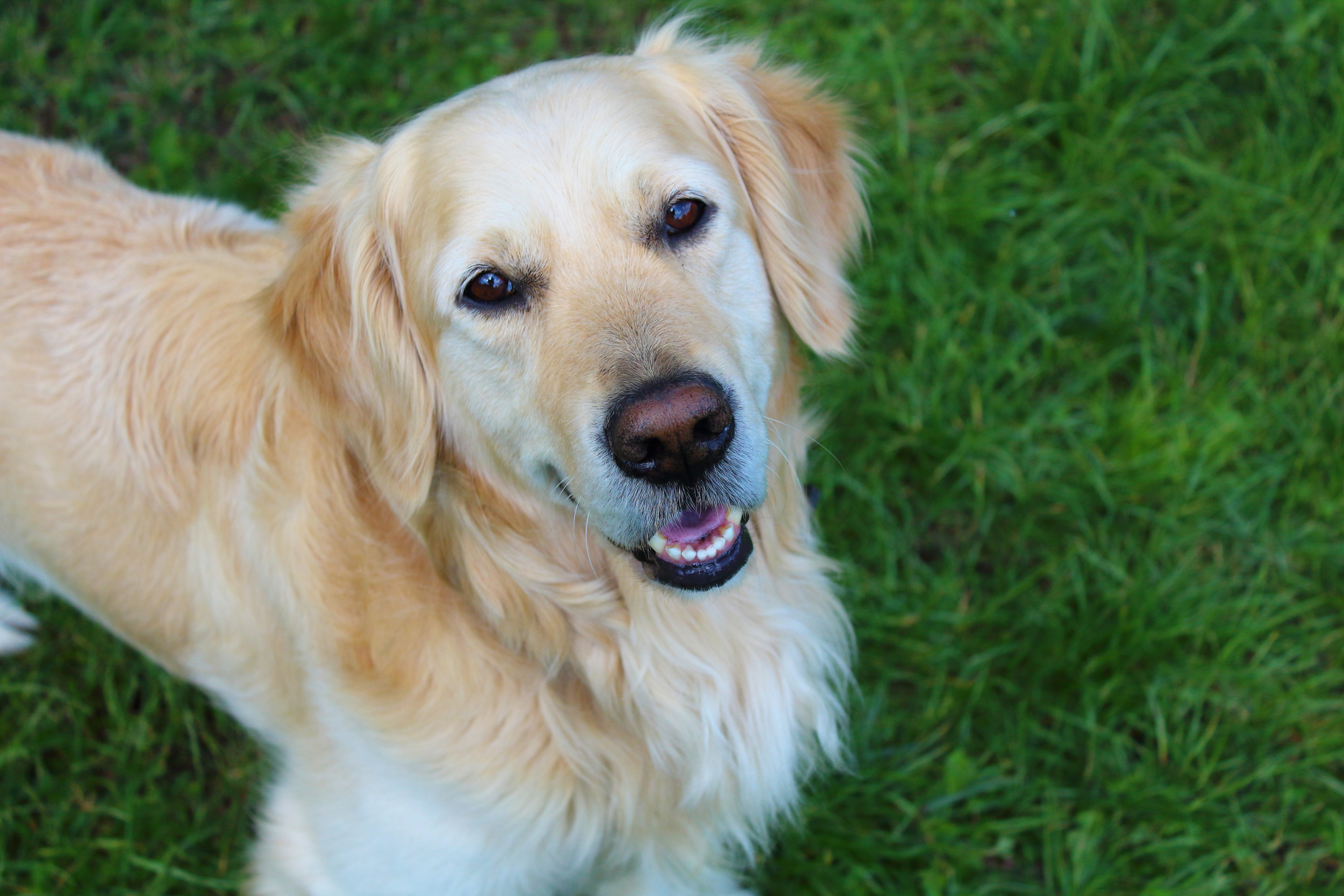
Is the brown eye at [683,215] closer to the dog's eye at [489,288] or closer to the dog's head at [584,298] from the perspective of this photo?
the dog's head at [584,298]

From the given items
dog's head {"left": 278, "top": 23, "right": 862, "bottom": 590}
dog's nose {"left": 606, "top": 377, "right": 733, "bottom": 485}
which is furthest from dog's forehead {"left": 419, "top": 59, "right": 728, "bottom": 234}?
dog's nose {"left": 606, "top": 377, "right": 733, "bottom": 485}

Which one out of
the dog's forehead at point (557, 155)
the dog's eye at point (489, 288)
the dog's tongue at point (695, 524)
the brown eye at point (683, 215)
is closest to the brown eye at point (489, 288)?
the dog's eye at point (489, 288)

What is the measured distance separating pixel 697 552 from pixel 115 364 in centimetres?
156

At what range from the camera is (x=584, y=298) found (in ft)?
6.81

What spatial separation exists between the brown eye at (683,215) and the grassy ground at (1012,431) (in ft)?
5.78

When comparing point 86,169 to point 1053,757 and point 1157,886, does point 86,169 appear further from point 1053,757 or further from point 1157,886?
point 1157,886

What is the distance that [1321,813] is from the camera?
3.21 meters

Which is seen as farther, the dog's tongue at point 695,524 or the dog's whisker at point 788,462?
the dog's whisker at point 788,462

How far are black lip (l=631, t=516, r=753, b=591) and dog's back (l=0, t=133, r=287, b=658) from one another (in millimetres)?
1039

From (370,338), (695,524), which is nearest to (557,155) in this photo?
(370,338)

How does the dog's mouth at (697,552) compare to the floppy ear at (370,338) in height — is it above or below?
below

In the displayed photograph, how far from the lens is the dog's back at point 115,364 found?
253cm

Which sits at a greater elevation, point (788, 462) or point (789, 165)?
point (789, 165)

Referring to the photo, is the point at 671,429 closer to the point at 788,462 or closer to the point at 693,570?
the point at 693,570
